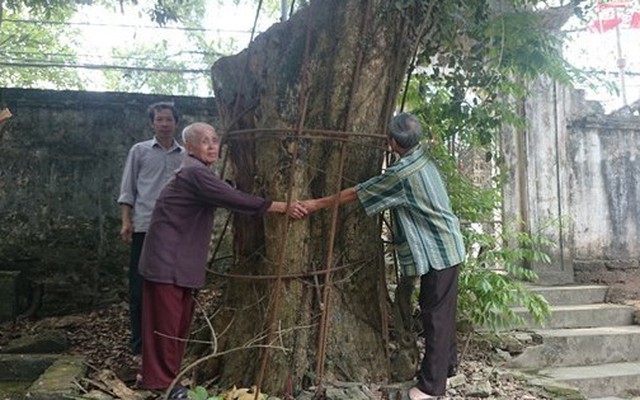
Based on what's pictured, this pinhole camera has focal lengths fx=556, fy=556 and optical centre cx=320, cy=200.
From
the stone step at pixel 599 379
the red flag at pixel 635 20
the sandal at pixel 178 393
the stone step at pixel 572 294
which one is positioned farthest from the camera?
the red flag at pixel 635 20

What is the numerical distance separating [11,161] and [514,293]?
15.6 ft

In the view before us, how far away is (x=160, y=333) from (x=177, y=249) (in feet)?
1.54

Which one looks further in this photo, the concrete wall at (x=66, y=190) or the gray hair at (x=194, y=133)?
the concrete wall at (x=66, y=190)

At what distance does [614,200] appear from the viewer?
23.2ft

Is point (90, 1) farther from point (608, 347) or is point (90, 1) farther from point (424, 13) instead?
point (608, 347)

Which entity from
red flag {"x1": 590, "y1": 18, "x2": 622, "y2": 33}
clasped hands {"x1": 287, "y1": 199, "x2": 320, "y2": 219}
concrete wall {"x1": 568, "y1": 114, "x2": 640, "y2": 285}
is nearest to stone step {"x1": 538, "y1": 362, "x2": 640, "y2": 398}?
concrete wall {"x1": 568, "y1": 114, "x2": 640, "y2": 285}

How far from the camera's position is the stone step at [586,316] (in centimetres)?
551

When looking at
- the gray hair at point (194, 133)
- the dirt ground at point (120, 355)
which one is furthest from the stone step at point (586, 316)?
the gray hair at point (194, 133)

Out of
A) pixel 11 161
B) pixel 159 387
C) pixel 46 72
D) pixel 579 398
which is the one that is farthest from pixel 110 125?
pixel 46 72

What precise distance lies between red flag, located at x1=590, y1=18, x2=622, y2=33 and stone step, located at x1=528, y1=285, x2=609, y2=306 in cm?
686

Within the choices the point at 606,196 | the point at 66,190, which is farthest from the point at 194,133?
the point at 606,196

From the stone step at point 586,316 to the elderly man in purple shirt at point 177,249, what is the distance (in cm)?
352

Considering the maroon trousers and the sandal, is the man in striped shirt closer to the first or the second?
the maroon trousers

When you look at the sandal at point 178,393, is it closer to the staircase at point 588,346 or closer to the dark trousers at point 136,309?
the dark trousers at point 136,309
